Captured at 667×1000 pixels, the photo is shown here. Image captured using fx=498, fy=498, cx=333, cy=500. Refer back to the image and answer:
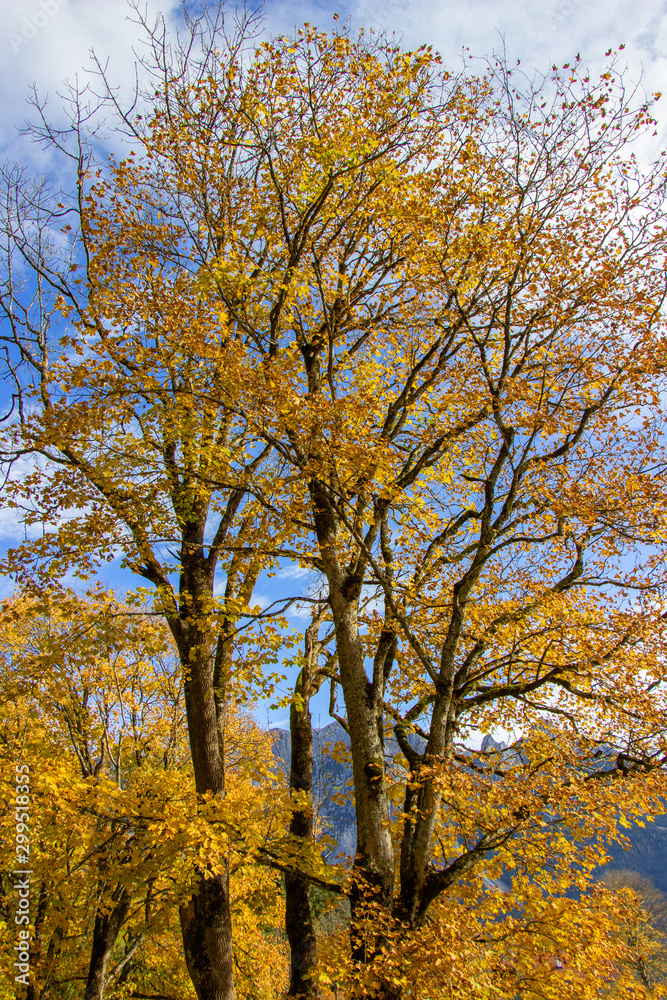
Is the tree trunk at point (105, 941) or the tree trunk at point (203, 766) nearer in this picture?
the tree trunk at point (203, 766)

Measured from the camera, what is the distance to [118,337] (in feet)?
25.7

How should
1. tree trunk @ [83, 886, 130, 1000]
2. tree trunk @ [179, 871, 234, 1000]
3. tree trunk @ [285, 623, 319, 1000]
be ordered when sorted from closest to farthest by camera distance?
tree trunk @ [179, 871, 234, 1000] → tree trunk @ [285, 623, 319, 1000] → tree trunk @ [83, 886, 130, 1000]

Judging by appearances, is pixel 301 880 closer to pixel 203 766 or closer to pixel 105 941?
pixel 203 766

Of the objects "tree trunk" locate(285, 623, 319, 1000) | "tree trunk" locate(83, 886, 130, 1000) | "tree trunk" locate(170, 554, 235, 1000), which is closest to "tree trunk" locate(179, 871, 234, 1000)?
"tree trunk" locate(170, 554, 235, 1000)

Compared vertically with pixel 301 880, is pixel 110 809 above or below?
above

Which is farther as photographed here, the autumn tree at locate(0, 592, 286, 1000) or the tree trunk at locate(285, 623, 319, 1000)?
the tree trunk at locate(285, 623, 319, 1000)

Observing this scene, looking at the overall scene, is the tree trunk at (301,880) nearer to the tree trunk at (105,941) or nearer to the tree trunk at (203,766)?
the tree trunk at (203,766)

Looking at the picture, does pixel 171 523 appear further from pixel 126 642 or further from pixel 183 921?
pixel 183 921

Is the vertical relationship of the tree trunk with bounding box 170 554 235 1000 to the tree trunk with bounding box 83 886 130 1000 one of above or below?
above

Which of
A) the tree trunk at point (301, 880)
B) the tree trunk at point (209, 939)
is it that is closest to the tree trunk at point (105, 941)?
the tree trunk at point (301, 880)

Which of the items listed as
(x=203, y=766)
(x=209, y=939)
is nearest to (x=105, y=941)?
(x=209, y=939)

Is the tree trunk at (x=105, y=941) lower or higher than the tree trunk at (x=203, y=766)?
lower

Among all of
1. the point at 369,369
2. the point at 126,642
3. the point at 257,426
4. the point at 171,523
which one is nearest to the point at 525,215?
the point at 369,369

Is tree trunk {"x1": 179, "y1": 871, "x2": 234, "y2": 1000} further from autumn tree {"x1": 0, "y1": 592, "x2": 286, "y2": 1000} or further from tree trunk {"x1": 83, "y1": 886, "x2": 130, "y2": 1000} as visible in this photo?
tree trunk {"x1": 83, "y1": 886, "x2": 130, "y2": 1000}
